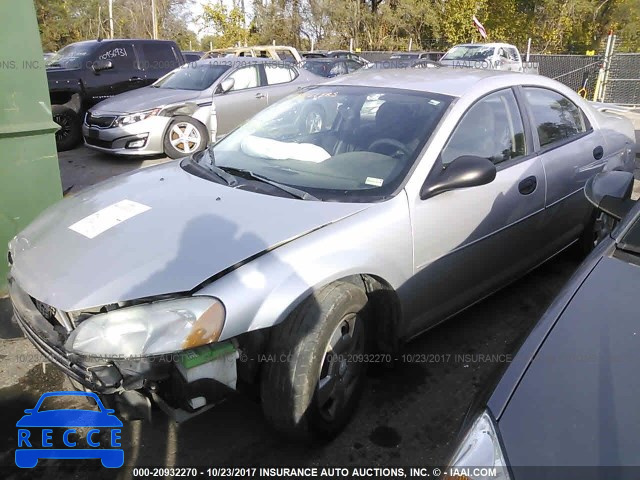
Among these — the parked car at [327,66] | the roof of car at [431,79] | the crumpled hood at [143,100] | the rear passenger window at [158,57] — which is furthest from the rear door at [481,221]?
the parked car at [327,66]

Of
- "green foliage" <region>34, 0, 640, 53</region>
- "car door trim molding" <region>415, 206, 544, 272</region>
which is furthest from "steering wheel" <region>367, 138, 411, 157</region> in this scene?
"green foliage" <region>34, 0, 640, 53</region>

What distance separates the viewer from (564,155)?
3.70m

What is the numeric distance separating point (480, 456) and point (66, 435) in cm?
205

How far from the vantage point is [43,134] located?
409 centimetres

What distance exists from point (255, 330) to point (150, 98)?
6.96 m

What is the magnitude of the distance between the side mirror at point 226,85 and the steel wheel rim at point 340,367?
6.95 metres

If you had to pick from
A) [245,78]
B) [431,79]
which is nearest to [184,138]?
[245,78]

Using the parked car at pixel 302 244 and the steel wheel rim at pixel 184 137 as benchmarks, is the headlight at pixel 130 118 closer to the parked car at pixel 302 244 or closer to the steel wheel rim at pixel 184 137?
the steel wheel rim at pixel 184 137

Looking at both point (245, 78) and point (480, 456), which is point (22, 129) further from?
point (245, 78)

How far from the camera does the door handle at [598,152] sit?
4031 mm

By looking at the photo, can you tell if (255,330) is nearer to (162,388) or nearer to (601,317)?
(162,388)

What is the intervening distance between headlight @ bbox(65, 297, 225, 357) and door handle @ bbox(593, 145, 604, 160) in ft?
10.8

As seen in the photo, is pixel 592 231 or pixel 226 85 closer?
pixel 592 231

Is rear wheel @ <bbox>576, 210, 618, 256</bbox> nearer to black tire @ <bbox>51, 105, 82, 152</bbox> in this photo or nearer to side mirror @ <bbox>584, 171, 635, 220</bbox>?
side mirror @ <bbox>584, 171, 635, 220</bbox>
